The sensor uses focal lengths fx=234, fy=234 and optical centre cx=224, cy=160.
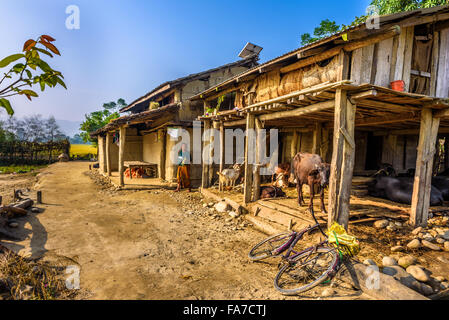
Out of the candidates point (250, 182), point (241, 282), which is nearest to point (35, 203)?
point (250, 182)

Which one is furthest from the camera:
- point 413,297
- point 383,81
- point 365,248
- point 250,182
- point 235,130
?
point 235,130

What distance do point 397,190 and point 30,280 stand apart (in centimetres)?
920

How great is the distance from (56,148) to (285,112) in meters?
30.1

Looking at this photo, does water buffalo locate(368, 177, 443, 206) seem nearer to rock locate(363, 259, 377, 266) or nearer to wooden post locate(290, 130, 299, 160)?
wooden post locate(290, 130, 299, 160)

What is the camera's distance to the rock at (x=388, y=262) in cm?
409

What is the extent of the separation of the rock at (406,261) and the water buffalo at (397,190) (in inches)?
144

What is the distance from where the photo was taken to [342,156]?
188 inches

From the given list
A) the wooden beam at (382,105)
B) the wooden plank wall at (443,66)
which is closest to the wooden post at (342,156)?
the wooden beam at (382,105)

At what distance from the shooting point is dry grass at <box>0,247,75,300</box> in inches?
124

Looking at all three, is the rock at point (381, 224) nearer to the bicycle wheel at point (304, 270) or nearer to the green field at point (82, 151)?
the bicycle wheel at point (304, 270)

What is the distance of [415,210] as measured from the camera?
18.9 ft

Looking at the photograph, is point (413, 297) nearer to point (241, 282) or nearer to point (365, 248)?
point (365, 248)

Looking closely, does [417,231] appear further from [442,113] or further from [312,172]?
[442,113]

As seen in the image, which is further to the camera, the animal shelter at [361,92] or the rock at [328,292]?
the animal shelter at [361,92]
